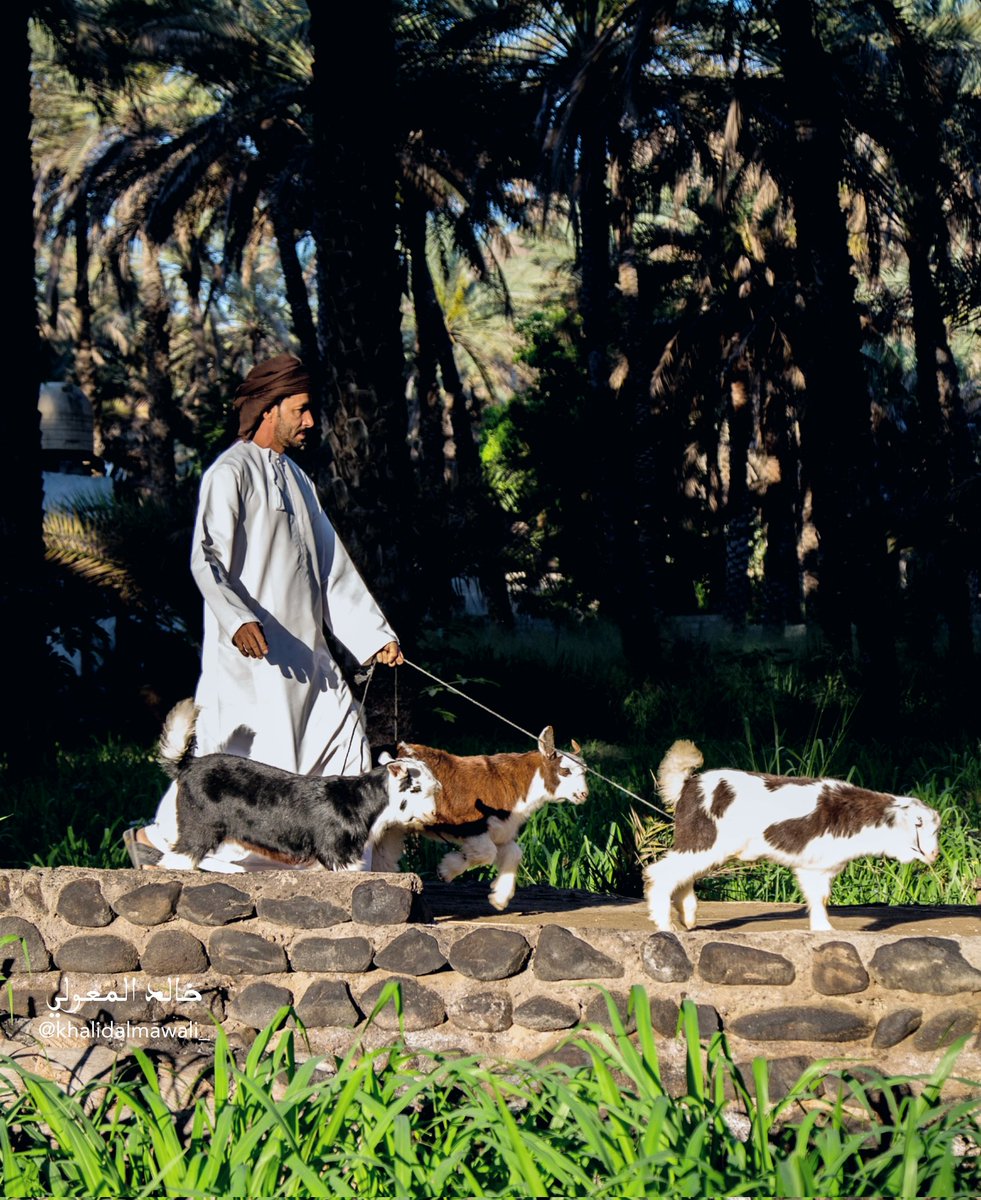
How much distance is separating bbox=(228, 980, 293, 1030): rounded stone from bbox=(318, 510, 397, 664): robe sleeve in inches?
58.3

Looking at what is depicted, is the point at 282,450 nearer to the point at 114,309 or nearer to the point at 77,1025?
the point at 77,1025

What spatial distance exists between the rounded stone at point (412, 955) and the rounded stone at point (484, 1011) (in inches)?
6.4

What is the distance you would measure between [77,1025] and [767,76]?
17.7 meters

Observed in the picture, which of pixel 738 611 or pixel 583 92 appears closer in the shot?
pixel 583 92

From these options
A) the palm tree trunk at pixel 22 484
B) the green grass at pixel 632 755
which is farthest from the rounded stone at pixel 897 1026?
the palm tree trunk at pixel 22 484

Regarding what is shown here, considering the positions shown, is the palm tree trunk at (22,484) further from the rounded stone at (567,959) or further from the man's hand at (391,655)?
the rounded stone at (567,959)

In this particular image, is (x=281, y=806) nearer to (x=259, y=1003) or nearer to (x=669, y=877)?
(x=259, y=1003)

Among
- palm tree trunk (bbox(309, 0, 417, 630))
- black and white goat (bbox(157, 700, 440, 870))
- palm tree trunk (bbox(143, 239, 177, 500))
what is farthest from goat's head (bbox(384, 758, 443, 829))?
palm tree trunk (bbox(143, 239, 177, 500))

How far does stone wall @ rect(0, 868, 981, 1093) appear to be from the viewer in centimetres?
507

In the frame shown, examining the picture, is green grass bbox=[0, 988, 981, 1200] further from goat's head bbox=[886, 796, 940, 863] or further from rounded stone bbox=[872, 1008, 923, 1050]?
goat's head bbox=[886, 796, 940, 863]

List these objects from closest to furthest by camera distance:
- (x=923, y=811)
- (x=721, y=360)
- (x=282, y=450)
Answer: (x=923, y=811), (x=282, y=450), (x=721, y=360)

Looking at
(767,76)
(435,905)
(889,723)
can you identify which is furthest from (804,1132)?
(767,76)

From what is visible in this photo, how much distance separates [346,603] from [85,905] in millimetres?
1682

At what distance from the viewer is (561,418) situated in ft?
105
